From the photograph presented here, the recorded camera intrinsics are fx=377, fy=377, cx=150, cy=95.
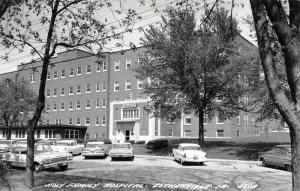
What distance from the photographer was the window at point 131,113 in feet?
191

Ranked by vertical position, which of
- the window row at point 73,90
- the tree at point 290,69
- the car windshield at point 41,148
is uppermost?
the window row at point 73,90

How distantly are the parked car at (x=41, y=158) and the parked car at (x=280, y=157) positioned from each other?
39.5 feet

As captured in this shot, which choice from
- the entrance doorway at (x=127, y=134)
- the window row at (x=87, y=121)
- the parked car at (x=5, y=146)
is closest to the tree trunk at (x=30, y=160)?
the parked car at (x=5, y=146)

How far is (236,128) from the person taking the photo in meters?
58.5

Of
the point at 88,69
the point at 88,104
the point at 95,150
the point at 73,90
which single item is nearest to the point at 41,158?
the point at 95,150

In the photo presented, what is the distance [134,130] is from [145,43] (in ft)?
82.6

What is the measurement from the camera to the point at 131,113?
5903 cm

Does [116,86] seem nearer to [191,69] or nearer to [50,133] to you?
[50,133]

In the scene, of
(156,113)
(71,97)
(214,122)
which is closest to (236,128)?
(214,122)

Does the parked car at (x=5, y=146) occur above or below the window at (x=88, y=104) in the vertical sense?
below

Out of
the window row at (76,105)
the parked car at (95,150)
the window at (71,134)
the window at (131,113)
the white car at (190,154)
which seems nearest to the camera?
the white car at (190,154)

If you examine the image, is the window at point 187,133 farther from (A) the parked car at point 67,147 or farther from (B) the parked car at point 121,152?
(B) the parked car at point 121,152

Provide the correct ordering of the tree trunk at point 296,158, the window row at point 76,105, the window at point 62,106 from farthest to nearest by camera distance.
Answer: the window at point 62,106 < the window row at point 76,105 < the tree trunk at point 296,158

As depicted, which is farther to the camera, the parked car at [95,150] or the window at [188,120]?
the window at [188,120]
